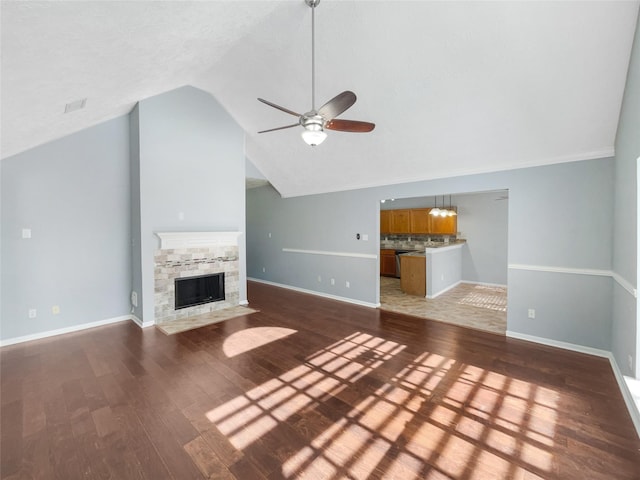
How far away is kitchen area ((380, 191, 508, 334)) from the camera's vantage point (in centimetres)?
555

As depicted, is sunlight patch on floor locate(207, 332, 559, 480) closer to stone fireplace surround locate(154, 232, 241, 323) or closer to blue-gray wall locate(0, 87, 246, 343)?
stone fireplace surround locate(154, 232, 241, 323)

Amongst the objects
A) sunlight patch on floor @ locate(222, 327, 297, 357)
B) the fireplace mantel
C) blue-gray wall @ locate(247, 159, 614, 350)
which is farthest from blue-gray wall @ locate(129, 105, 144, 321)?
blue-gray wall @ locate(247, 159, 614, 350)

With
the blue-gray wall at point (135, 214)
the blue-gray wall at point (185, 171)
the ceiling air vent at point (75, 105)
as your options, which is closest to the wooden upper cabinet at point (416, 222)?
the blue-gray wall at point (185, 171)

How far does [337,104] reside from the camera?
2.41 meters

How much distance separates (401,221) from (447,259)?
201cm

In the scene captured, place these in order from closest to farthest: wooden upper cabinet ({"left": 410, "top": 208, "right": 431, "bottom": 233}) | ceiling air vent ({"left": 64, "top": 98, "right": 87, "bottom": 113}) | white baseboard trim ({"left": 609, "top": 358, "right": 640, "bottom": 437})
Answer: white baseboard trim ({"left": 609, "top": 358, "right": 640, "bottom": 437})
ceiling air vent ({"left": 64, "top": 98, "right": 87, "bottom": 113})
wooden upper cabinet ({"left": 410, "top": 208, "right": 431, "bottom": 233})

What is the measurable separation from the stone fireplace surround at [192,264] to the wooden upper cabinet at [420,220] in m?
5.22

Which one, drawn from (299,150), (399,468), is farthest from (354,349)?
(299,150)

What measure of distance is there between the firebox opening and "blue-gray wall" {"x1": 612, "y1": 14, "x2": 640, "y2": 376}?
543cm

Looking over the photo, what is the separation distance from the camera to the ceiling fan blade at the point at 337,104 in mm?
2305

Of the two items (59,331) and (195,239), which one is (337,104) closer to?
(195,239)

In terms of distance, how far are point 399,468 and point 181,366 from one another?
2499mm

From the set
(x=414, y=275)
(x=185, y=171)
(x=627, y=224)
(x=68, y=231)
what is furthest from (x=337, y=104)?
(x=414, y=275)

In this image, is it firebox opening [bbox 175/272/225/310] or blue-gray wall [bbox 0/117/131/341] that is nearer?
blue-gray wall [bbox 0/117/131/341]
